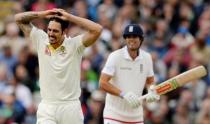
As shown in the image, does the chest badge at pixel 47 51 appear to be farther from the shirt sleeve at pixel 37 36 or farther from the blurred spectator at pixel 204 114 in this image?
the blurred spectator at pixel 204 114

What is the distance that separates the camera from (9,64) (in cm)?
1927

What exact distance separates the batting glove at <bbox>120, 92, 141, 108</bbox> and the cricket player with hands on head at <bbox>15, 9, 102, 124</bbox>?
855 mm

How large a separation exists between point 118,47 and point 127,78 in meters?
5.15

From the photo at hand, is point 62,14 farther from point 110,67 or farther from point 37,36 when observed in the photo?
point 110,67

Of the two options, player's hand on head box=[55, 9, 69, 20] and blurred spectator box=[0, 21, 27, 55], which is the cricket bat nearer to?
player's hand on head box=[55, 9, 69, 20]

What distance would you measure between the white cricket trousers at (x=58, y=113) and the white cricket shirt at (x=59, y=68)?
0.24 ft

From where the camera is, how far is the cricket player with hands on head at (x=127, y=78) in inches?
547

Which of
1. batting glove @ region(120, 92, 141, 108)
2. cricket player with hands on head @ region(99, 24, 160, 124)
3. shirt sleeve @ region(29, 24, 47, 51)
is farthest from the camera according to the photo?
cricket player with hands on head @ region(99, 24, 160, 124)

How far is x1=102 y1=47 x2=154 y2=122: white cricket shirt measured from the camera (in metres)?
14.0

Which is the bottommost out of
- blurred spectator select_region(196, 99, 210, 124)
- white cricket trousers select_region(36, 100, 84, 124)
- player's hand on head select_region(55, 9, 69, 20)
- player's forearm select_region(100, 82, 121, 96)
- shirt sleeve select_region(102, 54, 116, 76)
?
blurred spectator select_region(196, 99, 210, 124)

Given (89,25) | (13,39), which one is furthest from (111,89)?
(13,39)

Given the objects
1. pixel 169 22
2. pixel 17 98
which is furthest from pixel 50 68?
pixel 169 22

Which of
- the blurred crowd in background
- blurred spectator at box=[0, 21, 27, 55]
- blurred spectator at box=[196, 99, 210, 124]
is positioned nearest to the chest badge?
the blurred crowd in background

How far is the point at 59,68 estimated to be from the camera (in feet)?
42.6
